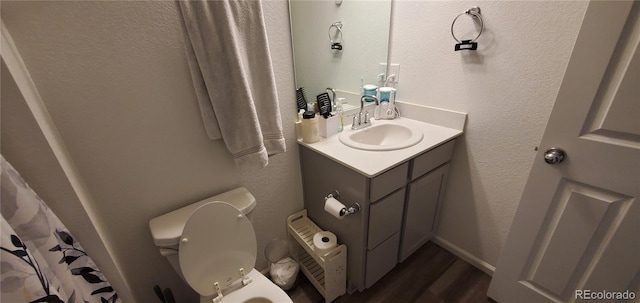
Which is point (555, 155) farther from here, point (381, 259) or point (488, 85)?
point (381, 259)

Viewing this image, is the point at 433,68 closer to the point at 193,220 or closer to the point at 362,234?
the point at 362,234

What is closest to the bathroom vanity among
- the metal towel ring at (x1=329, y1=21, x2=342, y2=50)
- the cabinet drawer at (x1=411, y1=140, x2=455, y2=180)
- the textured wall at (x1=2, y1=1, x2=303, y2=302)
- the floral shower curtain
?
the cabinet drawer at (x1=411, y1=140, x2=455, y2=180)

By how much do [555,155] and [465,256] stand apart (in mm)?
988

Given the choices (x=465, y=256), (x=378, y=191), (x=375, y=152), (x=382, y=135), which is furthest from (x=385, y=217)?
(x=465, y=256)

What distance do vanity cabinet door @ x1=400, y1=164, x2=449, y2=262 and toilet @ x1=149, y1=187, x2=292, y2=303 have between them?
798 millimetres

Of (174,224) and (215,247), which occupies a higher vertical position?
(174,224)

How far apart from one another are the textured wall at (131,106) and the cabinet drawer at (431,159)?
2.49ft

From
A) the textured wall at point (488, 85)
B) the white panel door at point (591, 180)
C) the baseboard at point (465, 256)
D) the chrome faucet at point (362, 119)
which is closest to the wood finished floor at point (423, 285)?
the baseboard at point (465, 256)

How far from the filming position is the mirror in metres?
1.29

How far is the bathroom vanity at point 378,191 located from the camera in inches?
45.4

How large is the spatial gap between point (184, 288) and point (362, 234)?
956 millimetres

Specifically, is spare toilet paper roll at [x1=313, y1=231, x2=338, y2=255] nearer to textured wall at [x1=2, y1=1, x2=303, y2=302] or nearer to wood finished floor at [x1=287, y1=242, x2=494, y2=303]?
wood finished floor at [x1=287, y1=242, x2=494, y2=303]

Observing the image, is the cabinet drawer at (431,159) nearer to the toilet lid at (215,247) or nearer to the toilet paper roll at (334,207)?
the toilet paper roll at (334,207)

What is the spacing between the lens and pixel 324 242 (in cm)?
134
